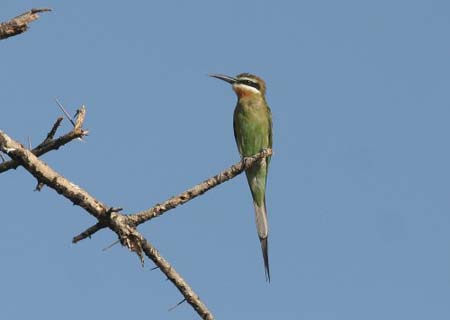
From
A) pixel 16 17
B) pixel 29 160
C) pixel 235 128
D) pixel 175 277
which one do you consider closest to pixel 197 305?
pixel 175 277

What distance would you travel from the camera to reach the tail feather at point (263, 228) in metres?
4.55

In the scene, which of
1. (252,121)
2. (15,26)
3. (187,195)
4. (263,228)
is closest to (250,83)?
(252,121)

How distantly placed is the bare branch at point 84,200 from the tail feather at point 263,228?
139 cm

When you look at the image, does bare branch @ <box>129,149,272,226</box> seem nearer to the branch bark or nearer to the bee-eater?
the branch bark

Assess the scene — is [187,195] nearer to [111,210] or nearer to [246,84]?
[111,210]

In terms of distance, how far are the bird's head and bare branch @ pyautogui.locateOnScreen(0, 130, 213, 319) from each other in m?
4.27

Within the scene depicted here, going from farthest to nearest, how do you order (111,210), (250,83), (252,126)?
(250,83)
(252,126)
(111,210)

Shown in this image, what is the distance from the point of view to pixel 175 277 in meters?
2.95

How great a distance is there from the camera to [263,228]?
5.12 metres

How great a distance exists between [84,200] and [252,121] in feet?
13.5

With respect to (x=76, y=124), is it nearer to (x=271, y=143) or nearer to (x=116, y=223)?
(x=116, y=223)

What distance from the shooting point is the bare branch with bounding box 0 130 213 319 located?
3.01 metres

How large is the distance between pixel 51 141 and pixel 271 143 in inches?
158

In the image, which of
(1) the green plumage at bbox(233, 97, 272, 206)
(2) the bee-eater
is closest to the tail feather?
(2) the bee-eater
